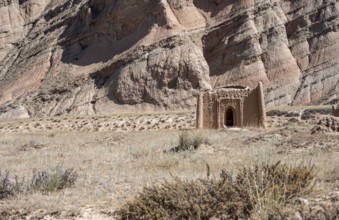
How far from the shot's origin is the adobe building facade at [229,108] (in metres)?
24.5

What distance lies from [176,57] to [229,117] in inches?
799

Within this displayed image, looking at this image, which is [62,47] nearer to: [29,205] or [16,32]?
[16,32]

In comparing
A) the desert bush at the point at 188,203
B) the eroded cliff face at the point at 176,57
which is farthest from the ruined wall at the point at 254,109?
the desert bush at the point at 188,203

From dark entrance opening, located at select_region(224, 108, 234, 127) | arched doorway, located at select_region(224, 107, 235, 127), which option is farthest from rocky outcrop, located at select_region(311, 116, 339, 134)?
dark entrance opening, located at select_region(224, 108, 234, 127)

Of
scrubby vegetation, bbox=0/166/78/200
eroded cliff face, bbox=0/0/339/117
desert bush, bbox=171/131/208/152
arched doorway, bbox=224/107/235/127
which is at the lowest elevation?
scrubby vegetation, bbox=0/166/78/200

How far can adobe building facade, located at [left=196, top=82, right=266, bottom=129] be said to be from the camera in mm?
24453

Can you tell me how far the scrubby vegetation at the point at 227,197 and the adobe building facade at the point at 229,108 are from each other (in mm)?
18339

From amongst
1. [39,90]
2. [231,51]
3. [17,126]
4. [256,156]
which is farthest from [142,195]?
[39,90]

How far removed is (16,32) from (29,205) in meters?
68.6

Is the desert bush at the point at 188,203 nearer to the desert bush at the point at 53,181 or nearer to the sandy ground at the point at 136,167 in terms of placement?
the sandy ground at the point at 136,167

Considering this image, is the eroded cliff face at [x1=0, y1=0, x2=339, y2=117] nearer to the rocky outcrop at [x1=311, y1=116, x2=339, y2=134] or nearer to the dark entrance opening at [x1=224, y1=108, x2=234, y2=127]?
the dark entrance opening at [x1=224, y1=108, x2=234, y2=127]

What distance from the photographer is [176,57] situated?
45.6 metres

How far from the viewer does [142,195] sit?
6.00 meters

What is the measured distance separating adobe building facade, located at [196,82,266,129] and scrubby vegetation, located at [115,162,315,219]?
60.2ft
